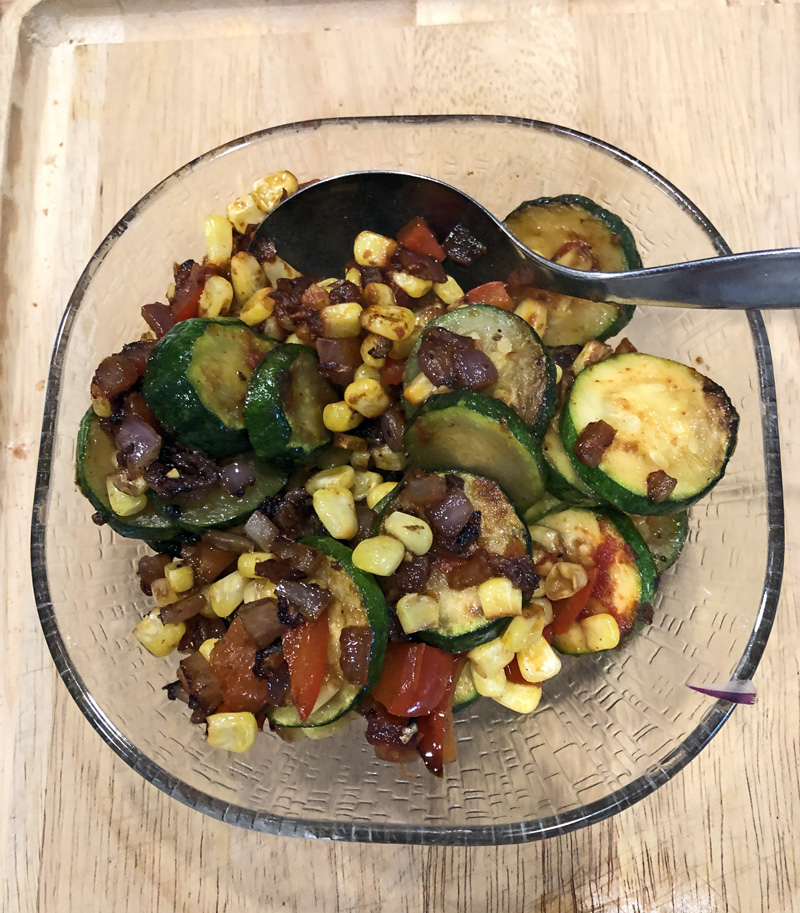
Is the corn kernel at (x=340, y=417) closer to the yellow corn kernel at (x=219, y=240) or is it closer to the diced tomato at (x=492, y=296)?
the diced tomato at (x=492, y=296)

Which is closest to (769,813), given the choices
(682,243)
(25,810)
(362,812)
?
(362,812)

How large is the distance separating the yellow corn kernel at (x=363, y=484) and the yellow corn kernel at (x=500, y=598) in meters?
0.44

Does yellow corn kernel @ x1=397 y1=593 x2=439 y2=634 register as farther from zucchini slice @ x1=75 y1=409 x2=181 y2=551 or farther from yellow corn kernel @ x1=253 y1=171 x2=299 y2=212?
yellow corn kernel @ x1=253 y1=171 x2=299 y2=212

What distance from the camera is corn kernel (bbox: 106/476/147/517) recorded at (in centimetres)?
168

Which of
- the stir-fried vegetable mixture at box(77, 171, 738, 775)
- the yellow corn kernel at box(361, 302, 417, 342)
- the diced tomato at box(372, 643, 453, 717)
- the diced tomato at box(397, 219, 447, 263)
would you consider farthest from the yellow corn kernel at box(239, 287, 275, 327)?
the diced tomato at box(372, 643, 453, 717)

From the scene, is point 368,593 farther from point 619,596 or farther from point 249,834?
point 249,834

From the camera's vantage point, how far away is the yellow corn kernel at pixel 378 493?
1.69 m

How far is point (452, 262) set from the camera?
1.93 m

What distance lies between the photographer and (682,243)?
1961 millimetres

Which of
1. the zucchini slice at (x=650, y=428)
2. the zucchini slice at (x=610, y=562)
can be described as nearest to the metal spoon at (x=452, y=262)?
the zucchini slice at (x=650, y=428)

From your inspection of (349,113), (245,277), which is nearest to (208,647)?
(245,277)

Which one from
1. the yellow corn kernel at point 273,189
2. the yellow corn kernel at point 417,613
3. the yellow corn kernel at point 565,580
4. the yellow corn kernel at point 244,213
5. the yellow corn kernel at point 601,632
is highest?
the yellow corn kernel at point 273,189

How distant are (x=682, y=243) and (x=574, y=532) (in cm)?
94

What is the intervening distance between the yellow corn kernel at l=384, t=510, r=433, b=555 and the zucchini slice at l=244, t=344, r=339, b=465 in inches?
12.3
